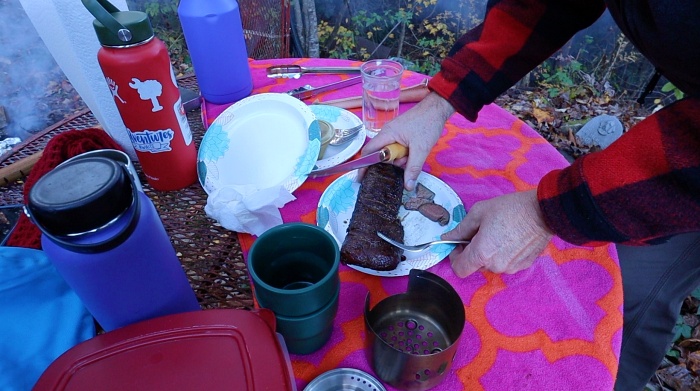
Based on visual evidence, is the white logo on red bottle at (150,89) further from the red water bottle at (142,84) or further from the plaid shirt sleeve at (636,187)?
the plaid shirt sleeve at (636,187)

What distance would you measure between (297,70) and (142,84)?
88 cm

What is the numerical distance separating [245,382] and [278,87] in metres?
1.37

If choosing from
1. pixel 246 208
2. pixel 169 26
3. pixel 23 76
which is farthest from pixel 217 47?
pixel 169 26

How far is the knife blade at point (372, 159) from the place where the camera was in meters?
1.30

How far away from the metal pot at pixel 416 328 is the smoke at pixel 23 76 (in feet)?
10.0

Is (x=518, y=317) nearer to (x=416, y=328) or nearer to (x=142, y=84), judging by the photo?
(x=416, y=328)

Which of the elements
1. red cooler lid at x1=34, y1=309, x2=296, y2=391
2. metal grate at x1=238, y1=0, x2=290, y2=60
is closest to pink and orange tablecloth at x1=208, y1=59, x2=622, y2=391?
red cooler lid at x1=34, y1=309, x2=296, y2=391

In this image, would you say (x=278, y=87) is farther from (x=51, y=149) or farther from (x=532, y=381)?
(x=532, y=381)

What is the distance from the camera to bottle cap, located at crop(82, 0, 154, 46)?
94 cm

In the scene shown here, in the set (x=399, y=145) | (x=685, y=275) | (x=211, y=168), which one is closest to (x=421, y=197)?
(x=399, y=145)

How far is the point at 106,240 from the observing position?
625 mm

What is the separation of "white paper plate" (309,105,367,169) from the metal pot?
1.91 ft

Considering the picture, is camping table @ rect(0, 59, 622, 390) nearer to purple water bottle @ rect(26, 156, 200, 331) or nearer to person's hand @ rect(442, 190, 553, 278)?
person's hand @ rect(442, 190, 553, 278)

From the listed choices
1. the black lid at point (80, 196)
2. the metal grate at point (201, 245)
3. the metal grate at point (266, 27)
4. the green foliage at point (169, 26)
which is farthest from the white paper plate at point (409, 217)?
the green foliage at point (169, 26)
